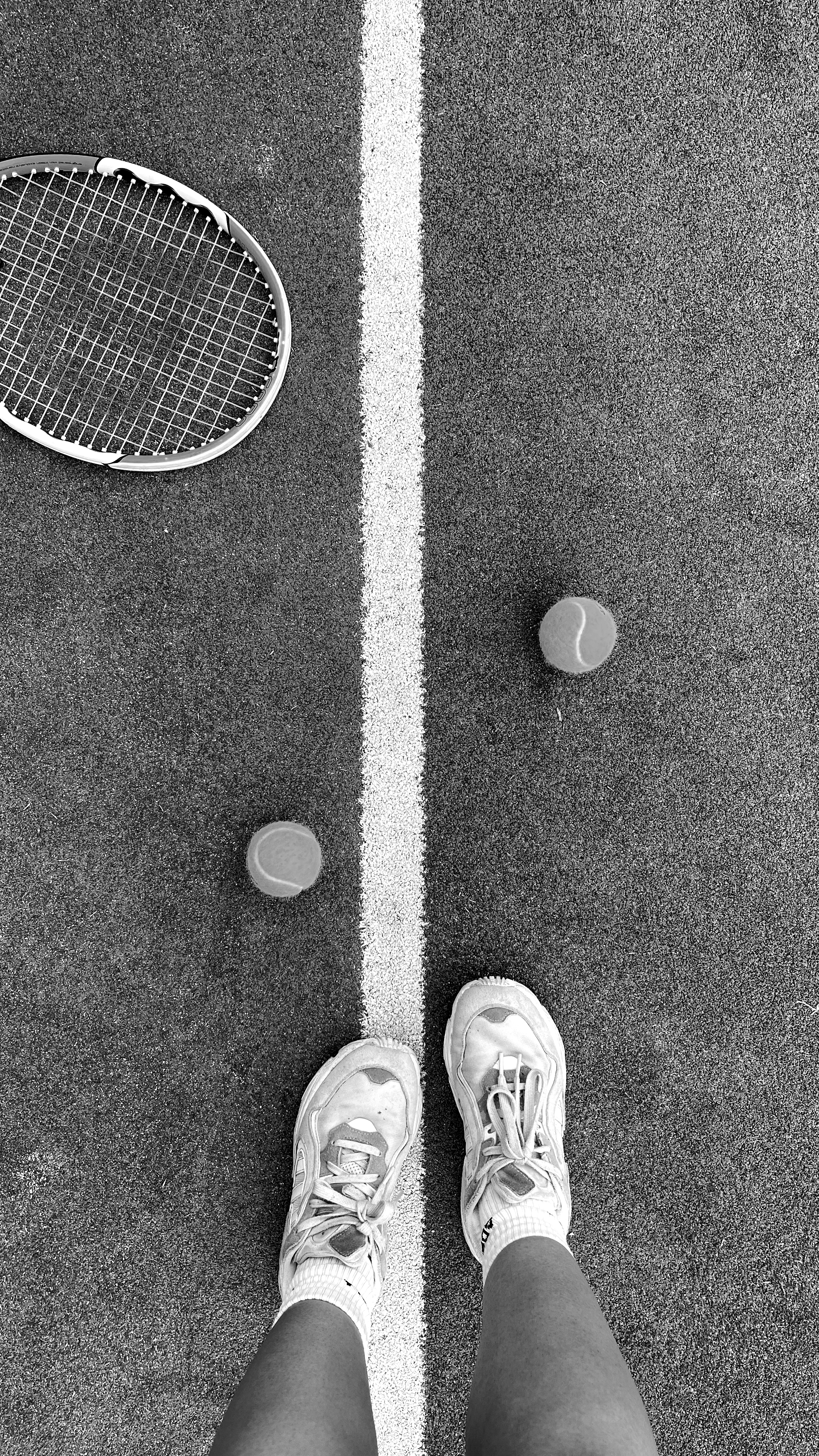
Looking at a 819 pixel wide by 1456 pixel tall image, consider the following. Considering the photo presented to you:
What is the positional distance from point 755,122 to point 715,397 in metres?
0.57

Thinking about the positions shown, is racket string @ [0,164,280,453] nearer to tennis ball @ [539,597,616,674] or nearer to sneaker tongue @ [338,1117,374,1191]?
tennis ball @ [539,597,616,674]

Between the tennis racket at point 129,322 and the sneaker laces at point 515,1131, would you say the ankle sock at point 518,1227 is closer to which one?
the sneaker laces at point 515,1131

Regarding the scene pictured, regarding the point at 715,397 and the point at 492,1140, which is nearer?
the point at 492,1140

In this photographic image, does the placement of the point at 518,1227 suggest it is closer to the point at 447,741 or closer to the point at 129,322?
the point at 447,741

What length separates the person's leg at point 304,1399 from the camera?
125cm

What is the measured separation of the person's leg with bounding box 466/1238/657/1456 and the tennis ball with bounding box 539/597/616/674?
103 centimetres

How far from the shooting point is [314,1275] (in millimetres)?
1588

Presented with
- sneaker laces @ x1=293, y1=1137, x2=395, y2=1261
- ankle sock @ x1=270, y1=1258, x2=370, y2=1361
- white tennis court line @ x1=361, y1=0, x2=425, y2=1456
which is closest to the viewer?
ankle sock @ x1=270, y1=1258, x2=370, y2=1361

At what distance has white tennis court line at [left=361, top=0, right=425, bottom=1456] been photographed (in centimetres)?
178

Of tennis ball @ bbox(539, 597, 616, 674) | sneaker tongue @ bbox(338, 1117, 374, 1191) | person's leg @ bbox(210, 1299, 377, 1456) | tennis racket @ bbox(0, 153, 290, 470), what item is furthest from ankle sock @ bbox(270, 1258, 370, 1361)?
tennis racket @ bbox(0, 153, 290, 470)

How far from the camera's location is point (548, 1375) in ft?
4.25

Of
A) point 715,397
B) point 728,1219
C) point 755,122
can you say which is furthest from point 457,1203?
point 755,122

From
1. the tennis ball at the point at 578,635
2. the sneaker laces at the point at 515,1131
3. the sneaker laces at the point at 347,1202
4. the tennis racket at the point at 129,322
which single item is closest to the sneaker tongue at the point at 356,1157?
the sneaker laces at the point at 347,1202

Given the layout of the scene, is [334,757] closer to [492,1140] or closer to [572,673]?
[572,673]
